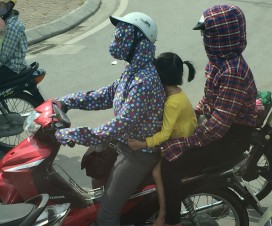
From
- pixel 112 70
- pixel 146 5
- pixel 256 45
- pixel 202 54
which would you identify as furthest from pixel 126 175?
pixel 146 5

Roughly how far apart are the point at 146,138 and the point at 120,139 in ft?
0.72

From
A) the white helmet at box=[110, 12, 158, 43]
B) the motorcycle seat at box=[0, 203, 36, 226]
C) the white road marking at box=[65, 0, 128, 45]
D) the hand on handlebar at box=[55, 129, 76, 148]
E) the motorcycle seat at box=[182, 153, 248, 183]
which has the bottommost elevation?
the white road marking at box=[65, 0, 128, 45]

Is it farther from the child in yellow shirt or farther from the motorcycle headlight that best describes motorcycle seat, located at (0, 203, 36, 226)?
the child in yellow shirt

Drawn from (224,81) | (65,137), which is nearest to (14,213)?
(65,137)

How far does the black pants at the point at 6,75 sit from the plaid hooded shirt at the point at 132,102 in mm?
2255

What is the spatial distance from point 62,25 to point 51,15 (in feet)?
2.33

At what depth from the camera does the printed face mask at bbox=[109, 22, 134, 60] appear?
3582 millimetres

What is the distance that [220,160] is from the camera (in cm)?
386

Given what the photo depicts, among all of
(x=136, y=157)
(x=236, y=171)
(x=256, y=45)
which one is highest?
(x=136, y=157)

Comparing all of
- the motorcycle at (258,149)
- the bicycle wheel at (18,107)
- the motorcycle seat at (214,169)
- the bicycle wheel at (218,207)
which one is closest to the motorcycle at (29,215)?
the motorcycle seat at (214,169)

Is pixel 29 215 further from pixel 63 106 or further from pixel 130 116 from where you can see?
pixel 63 106

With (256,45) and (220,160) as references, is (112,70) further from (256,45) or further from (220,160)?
(220,160)

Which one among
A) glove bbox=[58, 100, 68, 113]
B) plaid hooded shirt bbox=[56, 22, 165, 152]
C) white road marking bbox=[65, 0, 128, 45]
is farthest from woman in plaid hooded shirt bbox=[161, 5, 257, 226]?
white road marking bbox=[65, 0, 128, 45]

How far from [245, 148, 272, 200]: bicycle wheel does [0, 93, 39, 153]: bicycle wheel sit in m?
2.55
